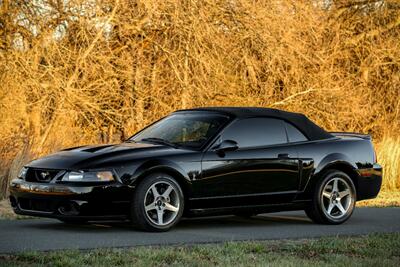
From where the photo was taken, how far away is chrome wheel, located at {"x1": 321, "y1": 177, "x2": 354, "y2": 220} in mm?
12133

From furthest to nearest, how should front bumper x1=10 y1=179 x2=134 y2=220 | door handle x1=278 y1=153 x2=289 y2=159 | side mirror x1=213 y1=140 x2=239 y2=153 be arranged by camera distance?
1. door handle x1=278 y1=153 x2=289 y2=159
2. side mirror x1=213 y1=140 x2=239 y2=153
3. front bumper x1=10 y1=179 x2=134 y2=220

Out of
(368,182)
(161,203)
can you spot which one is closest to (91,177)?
(161,203)

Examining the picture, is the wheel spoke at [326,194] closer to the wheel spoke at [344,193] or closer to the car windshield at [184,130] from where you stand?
the wheel spoke at [344,193]

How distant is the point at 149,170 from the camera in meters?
10.6

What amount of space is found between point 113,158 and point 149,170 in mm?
436

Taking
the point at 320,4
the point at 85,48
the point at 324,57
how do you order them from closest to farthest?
the point at 85,48 → the point at 324,57 → the point at 320,4

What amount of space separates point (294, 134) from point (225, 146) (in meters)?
1.30

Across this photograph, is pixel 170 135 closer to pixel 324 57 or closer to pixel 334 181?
pixel 334 181

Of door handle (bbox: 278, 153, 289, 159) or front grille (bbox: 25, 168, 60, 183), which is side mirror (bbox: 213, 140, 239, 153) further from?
front grille (bbox: 25, 168, 60, 183)

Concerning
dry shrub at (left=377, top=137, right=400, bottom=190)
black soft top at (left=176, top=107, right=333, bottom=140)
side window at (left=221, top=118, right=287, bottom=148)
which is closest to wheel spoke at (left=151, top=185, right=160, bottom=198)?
side window at (left=221, top=118, right=287, bottom=148)

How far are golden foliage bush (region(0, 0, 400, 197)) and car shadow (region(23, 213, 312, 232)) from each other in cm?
531

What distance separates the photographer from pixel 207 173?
1111 cm

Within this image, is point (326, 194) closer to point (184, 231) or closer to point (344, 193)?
point (344, 193)

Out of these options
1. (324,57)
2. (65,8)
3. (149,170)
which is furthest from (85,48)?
(149,170)
